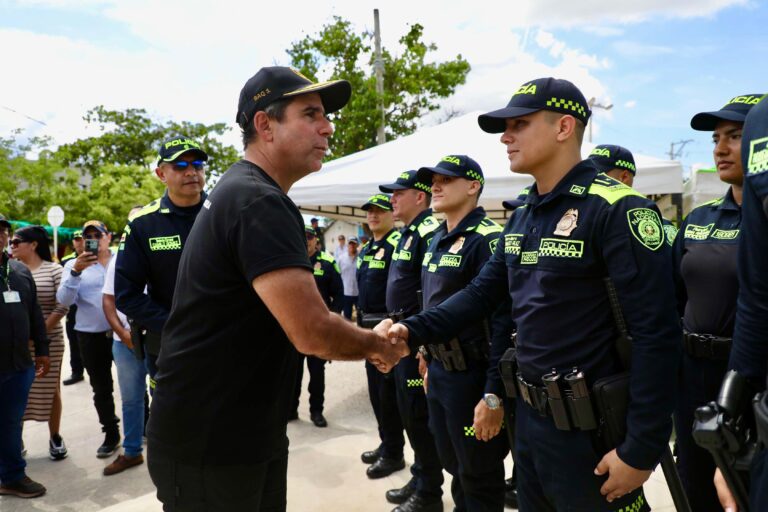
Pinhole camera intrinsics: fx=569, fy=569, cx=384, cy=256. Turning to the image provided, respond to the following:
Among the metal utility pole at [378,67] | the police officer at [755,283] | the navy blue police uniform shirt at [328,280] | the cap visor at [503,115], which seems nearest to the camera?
the police officer at [755,283]

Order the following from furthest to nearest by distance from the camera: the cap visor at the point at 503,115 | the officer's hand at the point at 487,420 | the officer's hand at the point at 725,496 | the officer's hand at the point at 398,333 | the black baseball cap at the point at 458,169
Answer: the black baseball cap at the point at 458,169, the officer's hand at the point at 487,420, the officer's hand at the point at 398,333, the cap visor at the point at 503,115, the officer's hand at the point at 725,496

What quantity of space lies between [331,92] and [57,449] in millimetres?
5171

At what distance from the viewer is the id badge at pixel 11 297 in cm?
467

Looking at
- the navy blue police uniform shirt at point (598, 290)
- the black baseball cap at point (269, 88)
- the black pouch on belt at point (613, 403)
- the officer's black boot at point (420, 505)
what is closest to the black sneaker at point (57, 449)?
the officer's black boot at point (420, 505)

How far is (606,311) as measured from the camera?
211 cm

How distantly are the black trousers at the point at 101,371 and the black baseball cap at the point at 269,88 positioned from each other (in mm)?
4459

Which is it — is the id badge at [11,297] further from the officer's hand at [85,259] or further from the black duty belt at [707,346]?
the black duty belt at [707,346]

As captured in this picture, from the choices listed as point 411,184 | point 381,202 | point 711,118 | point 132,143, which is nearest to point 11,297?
point 381,202

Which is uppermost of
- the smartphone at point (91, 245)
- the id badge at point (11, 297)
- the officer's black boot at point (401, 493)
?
the smartphone at point (91, 245)

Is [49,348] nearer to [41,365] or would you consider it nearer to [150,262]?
[41,365]

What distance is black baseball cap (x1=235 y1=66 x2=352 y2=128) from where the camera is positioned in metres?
2.07

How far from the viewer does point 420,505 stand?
407 centimetres

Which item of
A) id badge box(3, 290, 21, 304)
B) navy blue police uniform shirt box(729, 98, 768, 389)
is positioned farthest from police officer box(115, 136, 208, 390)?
navy blue police uniform shirt box(729, 98, 768, 389)

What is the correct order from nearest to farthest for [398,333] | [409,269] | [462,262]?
[398,333] → [462,262] → [409,269]
